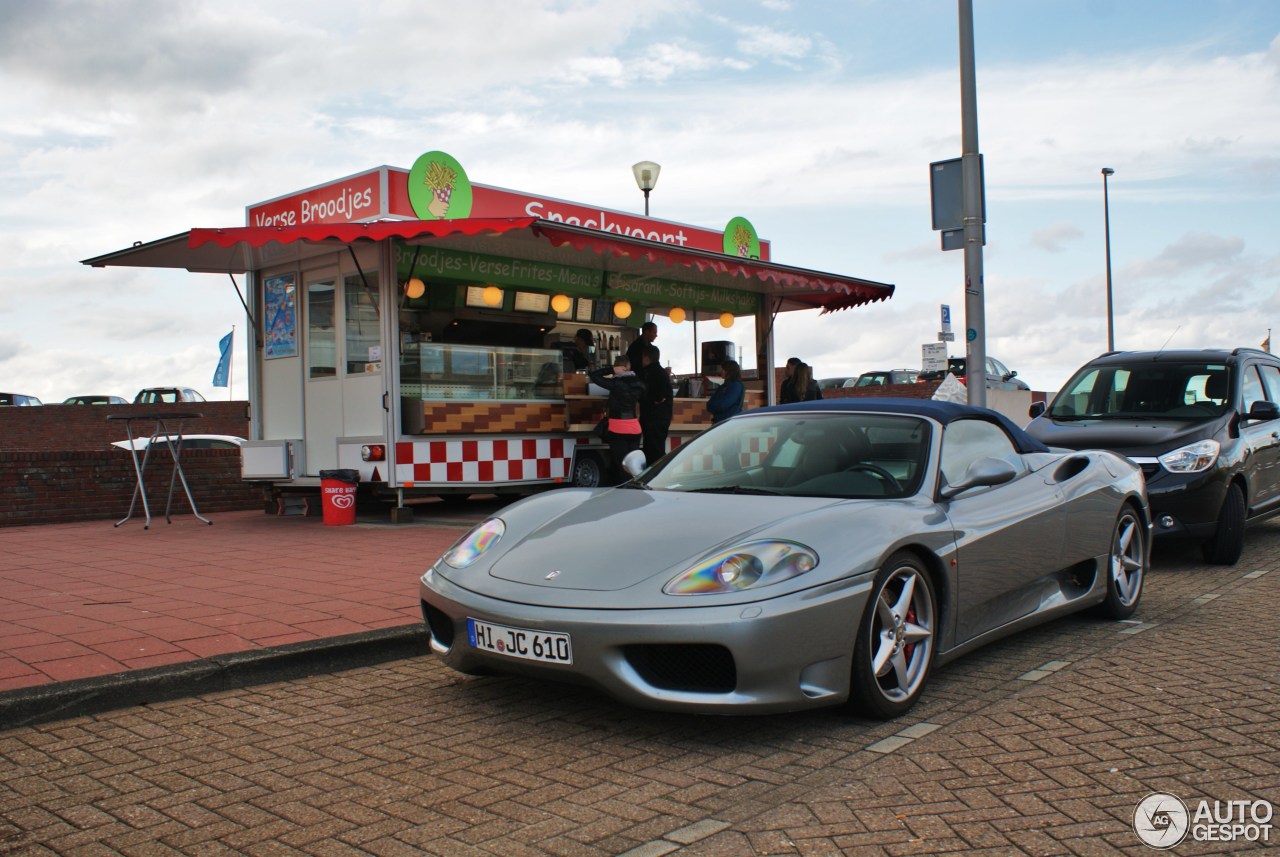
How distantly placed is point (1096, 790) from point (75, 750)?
11.1 feet

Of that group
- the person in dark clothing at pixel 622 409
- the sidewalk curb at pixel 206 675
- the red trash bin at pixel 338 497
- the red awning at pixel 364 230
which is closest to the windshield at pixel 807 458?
the sidewalk curb at pixel 206 675

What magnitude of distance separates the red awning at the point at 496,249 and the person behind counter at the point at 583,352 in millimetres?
907

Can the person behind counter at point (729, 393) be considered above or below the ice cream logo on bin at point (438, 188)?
below

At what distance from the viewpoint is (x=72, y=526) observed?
35.8 feet

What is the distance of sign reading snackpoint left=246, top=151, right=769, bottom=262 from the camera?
11.9 metres

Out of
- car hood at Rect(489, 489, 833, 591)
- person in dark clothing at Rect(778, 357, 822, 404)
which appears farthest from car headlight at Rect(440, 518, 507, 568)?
person in dark clothing at Rect(778, 357, 822, 404)

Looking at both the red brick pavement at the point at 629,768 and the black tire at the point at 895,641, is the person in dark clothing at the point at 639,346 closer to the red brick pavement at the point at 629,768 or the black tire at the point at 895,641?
the red brick pavement at the point at 629,768

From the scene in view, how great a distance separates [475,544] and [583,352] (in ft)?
30.6

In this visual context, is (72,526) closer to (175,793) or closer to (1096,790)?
(175,793)

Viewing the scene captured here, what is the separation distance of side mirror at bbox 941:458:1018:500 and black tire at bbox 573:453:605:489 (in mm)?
8017

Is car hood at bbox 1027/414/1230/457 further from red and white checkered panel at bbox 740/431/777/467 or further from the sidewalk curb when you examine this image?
the sidewalk curb

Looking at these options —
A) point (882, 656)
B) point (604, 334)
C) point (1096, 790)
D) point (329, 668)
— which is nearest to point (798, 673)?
point (882, 656)

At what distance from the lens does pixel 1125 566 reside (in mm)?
6047

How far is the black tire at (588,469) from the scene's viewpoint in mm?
12586
